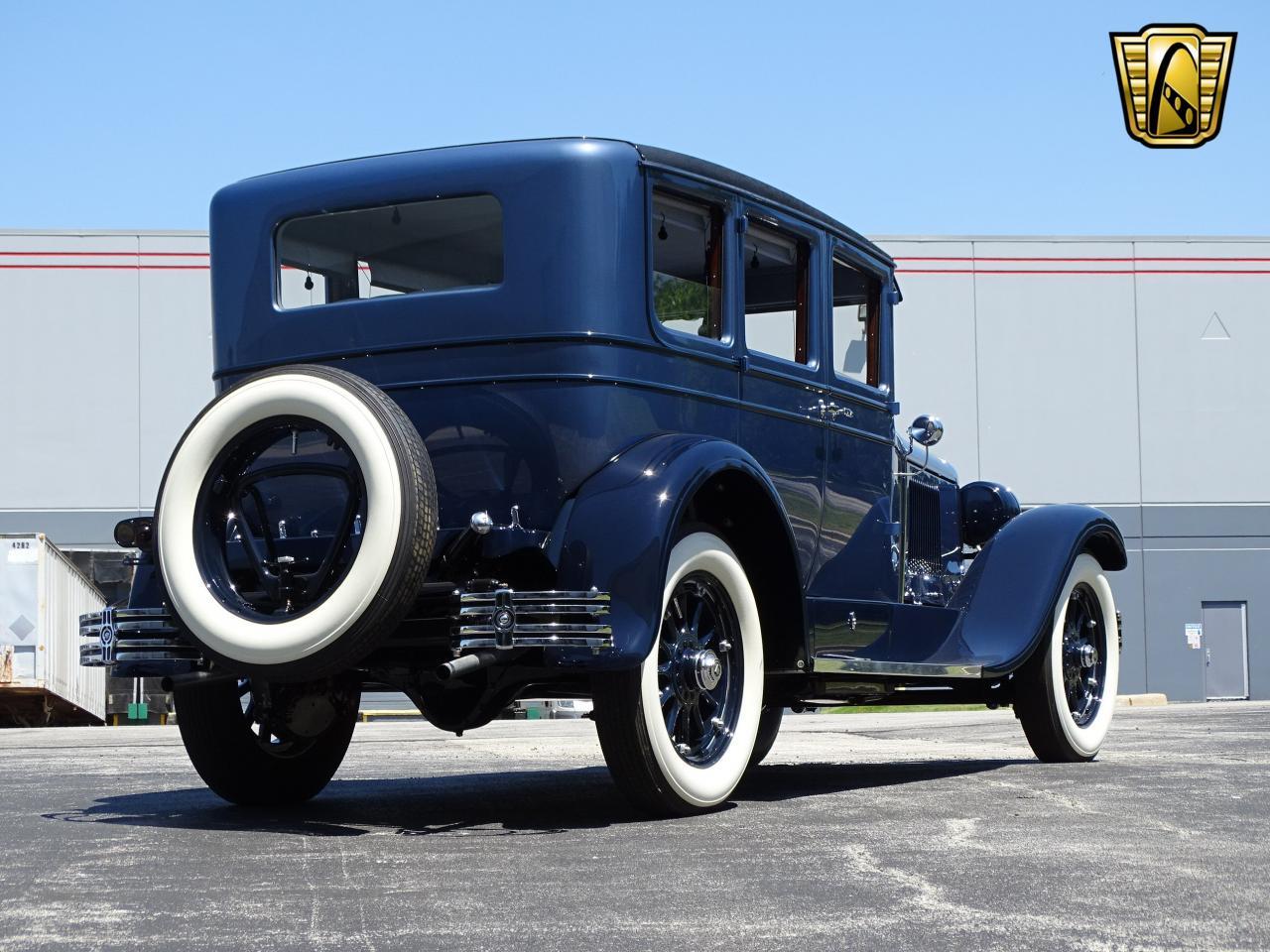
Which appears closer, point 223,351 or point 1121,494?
point 223,351

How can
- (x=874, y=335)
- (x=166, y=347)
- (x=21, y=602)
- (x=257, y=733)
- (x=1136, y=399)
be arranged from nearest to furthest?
(x=257, y=733) < (x=874, y=335) < (x=21, y=602) < (x=166, y=347) < (x=1136, y=399)

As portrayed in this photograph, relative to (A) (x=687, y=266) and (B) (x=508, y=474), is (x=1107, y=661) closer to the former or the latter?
(A) (x=687, y=266)

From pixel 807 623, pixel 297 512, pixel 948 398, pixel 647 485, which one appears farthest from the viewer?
pixel 948 398

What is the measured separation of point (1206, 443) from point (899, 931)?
27821 millimetres

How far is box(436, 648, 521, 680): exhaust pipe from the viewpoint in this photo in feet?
16.2

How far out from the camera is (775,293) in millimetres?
6625

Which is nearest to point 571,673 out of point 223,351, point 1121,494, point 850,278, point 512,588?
point 512,588

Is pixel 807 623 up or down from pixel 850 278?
down

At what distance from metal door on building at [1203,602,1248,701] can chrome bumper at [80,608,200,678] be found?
86.5 ft

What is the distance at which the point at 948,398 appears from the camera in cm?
2842

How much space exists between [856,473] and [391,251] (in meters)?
2.38

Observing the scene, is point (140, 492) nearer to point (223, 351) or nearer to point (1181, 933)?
point (223, 351)

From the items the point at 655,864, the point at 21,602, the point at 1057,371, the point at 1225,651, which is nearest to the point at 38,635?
the point at 21,602

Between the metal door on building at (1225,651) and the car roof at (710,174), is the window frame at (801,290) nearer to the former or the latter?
the car roof at (710,174)
